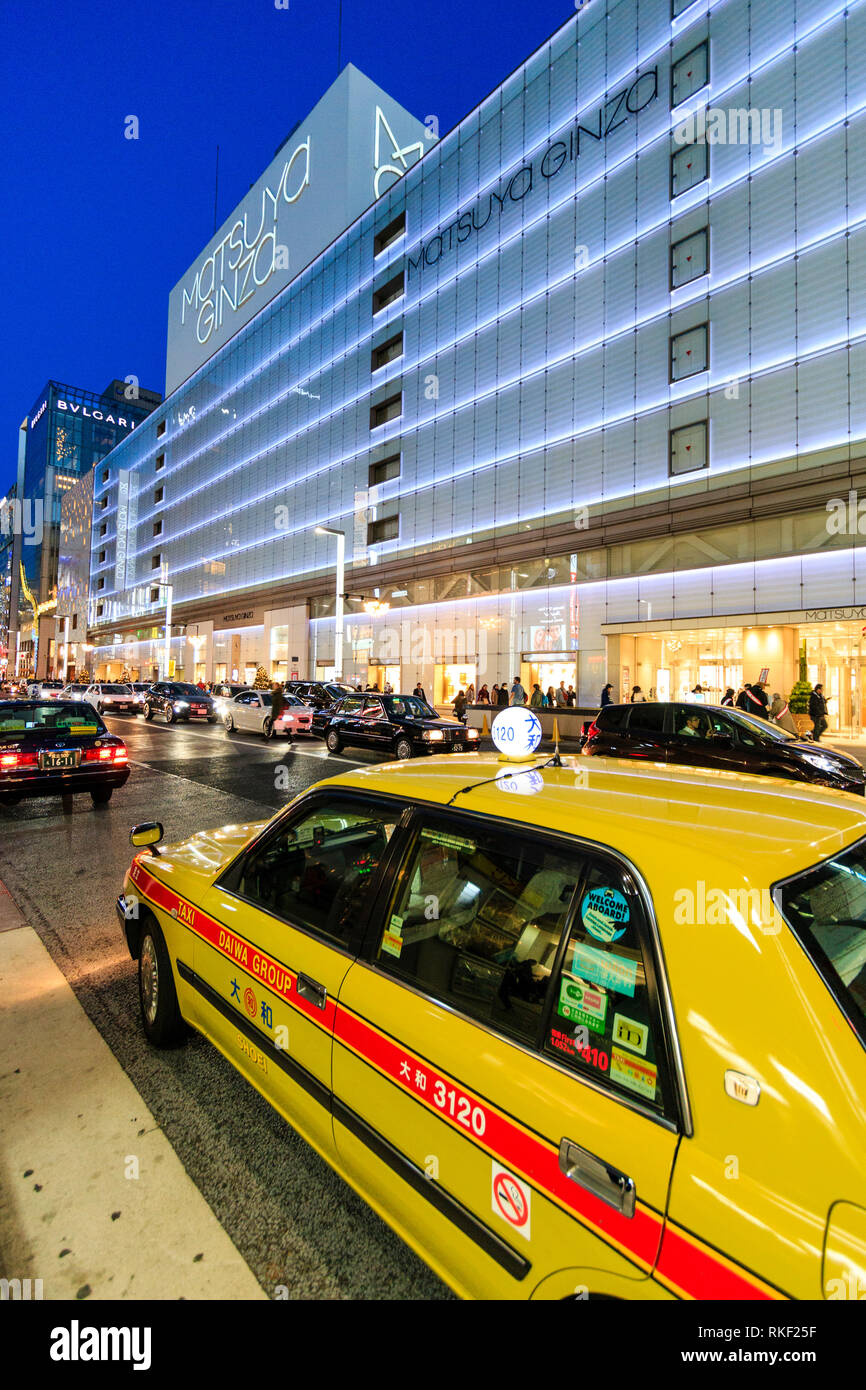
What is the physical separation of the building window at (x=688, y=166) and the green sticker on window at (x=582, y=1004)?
91.9ft

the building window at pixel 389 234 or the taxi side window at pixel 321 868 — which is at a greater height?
the building window at pixel 389 234

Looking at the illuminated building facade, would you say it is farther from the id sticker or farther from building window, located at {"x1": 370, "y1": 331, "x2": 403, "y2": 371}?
the id sticker

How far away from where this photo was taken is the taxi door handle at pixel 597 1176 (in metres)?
1.17

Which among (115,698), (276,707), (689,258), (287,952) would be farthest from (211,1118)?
(115,698)

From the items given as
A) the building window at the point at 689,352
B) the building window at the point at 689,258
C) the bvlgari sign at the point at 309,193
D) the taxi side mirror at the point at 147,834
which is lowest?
the taxi side mirror at the point at 147,834

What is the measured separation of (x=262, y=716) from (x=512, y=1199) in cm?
1903

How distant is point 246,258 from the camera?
1959 inches

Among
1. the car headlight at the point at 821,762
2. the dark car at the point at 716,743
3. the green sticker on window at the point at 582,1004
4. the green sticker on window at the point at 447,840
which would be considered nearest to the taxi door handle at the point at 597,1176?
the green sticker on window at the point at 582,1004

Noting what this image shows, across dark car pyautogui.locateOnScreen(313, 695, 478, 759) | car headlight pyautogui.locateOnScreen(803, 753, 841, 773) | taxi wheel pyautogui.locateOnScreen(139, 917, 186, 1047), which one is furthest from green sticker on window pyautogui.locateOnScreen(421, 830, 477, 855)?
dark car pyautogui.locateOnScreen(313, 695, 478, 759)

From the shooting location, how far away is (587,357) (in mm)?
24141

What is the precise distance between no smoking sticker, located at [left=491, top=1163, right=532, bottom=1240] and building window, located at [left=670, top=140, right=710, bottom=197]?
93.1 feet

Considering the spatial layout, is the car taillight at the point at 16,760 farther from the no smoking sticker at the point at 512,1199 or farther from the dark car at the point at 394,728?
the no smoking sticker at the point at 512,1199

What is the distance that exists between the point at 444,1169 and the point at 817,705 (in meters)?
17.8

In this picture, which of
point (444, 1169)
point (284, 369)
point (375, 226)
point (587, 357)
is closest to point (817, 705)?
point (587, 357)
